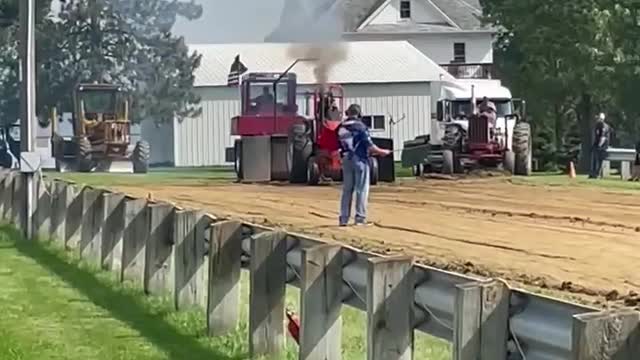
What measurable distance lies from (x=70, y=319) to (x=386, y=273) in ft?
18.9

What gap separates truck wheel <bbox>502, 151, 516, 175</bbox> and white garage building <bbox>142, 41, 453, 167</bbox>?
34.6 meters

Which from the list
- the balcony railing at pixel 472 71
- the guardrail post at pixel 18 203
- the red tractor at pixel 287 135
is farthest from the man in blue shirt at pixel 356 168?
the balcony railing at pixel 472 71

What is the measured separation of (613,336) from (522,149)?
124 feet

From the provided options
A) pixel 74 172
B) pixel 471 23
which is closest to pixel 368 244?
pixel 74 172

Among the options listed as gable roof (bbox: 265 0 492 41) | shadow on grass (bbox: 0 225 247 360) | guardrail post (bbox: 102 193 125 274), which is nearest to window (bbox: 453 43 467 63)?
gable roof (bbox: 265 0 492 41)

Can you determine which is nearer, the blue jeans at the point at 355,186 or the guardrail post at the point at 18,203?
the blue jeans at the point at 355,186

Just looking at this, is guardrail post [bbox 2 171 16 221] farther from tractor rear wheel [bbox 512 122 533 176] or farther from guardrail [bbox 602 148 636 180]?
guardrail [bbox 602 148 636 180]

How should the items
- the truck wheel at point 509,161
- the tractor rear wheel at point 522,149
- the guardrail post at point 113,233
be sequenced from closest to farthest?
the guardrail post at point 113,233 < the tractor rear wheel at point 522,149 < the truck wheel at point 509,161

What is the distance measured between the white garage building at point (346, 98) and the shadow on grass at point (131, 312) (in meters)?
59.3

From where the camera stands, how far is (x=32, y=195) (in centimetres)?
2473

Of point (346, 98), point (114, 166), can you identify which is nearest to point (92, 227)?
point (114, 166)

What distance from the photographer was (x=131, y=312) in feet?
47.3

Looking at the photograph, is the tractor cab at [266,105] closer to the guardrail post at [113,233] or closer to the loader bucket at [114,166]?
the loader bucket at [114,166]

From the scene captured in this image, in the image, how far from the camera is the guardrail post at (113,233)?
17812 mm
